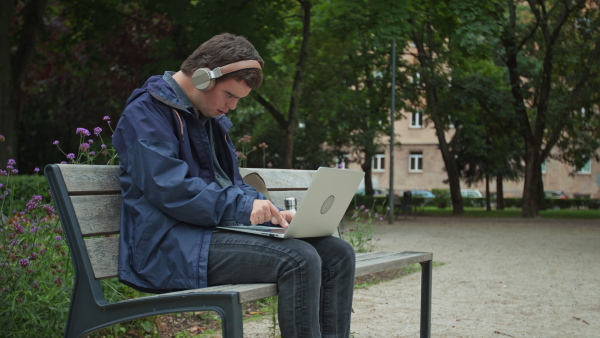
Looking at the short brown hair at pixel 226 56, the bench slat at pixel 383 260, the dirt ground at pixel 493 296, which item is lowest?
the dirt ground at pixel 493 296

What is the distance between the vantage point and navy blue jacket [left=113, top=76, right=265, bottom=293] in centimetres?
275

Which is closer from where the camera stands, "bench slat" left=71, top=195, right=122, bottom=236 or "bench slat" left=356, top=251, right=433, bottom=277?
"bench slat" left=71, top=195, right=122, bottom=236

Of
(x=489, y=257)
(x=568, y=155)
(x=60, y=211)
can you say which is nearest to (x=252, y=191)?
(x=60, y=211)

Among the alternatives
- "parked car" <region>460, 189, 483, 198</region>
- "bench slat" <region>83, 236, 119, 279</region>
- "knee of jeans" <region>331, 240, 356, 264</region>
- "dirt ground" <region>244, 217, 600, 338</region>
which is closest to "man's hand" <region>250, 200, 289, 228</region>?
"knee of jeans" <region>331, 240, 356, 264</region>

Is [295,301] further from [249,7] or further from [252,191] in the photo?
[249,7]

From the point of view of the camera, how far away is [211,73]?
2.93 meters

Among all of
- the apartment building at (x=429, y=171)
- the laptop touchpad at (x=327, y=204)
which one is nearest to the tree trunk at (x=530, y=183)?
the laptop touchpad at (x=327, y=204)

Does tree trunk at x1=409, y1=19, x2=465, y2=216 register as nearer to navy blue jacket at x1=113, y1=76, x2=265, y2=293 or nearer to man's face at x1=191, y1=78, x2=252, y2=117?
man's face at x1=191, y1=78, x2=252, y2=117

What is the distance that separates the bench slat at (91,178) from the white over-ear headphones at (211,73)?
482mm

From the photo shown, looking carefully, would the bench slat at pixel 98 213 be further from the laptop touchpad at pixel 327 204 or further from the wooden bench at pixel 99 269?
the laptop touchpad at pixel 327 204

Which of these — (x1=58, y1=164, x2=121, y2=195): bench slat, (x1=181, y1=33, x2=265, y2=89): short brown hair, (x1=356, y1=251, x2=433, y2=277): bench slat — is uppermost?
(x1=181, y1=33, x2=265, y2=89): short brown hair

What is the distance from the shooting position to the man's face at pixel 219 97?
9.78 feet

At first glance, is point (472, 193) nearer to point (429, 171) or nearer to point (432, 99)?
point (429, 171)

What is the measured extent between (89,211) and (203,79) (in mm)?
641
